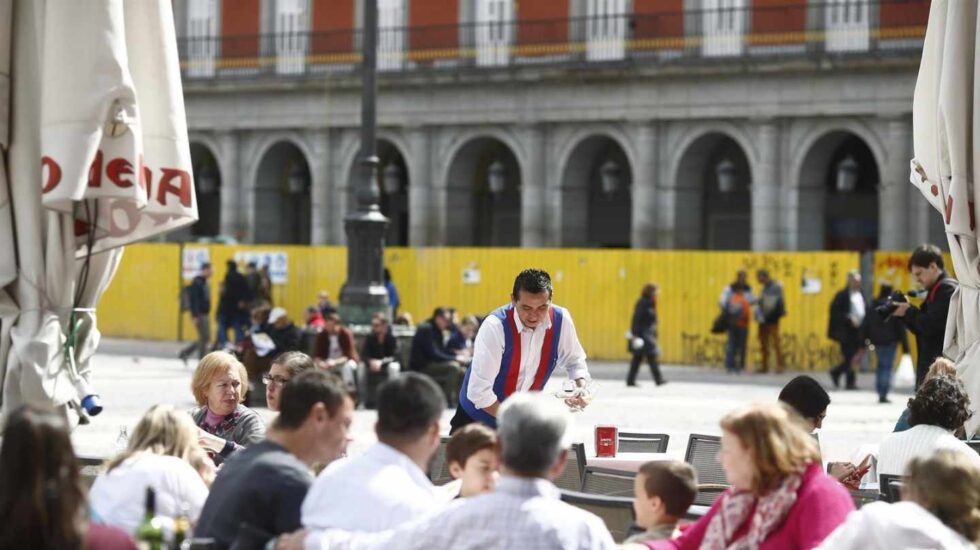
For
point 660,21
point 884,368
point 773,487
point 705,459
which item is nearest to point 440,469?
point 705,459

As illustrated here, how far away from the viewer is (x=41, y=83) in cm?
862

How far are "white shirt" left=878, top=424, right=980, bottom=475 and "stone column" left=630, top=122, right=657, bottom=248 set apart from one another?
3233 centimetres

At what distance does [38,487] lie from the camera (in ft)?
18.8

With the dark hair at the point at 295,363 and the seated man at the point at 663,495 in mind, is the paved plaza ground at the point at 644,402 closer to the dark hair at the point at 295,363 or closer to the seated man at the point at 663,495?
the dark hair at the point at 295,363

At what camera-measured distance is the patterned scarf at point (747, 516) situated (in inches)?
271

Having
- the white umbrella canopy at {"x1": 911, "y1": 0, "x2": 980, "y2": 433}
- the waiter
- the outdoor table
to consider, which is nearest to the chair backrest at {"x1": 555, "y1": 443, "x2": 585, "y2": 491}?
the outdoor table

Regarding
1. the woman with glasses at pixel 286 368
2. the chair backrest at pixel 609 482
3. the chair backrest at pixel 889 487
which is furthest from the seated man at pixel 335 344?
the chair backrest at pixel 889 487

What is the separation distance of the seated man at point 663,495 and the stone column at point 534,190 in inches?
1420

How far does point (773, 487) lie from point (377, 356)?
18548 millimetres

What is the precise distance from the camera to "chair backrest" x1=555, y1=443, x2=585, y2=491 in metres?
10.3

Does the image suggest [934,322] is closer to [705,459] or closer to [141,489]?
[705,459]

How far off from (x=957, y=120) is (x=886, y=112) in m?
28.3

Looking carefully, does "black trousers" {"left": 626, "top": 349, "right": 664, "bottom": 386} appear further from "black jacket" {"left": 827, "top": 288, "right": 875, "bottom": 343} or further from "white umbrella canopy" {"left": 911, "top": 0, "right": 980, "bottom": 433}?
"white umbrella canopy" {"left": 911, "top": 0, "right": 980, "bottom": 433}

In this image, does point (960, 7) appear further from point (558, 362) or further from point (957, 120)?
point (558, 362)
